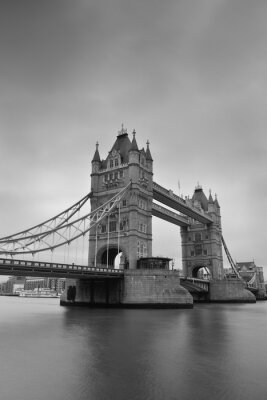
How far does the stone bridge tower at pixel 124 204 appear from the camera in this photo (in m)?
51.5

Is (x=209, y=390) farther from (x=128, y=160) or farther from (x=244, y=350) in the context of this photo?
(x=128, y=160)

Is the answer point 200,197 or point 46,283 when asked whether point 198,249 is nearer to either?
point 200,197

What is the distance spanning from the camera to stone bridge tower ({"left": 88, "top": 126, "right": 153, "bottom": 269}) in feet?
169

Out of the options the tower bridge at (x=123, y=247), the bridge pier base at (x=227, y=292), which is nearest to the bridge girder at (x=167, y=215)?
the tower bridge at (x=123, y=247)

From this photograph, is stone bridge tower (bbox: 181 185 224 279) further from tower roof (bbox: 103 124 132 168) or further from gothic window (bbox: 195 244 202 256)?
tower roof (bbox: 103 124 132 168)

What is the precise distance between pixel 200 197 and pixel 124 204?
136 feet

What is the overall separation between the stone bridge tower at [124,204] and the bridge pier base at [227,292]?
88.8 ft

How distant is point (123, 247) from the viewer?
5159 cm

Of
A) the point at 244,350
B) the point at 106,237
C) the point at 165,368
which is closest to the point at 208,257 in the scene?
→ the point at 106,237

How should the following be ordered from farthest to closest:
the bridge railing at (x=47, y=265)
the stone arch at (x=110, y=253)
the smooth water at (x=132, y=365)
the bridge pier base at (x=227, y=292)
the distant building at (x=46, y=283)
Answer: the distant building at (x=46, y=283) → the bridge pier base at (x=227, y=292) → the stone arch at (x=110, y=253) → the bridge railing at (x=47, y=265) → the smooth water at (x=132, y=365)

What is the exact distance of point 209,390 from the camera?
10.7 metres

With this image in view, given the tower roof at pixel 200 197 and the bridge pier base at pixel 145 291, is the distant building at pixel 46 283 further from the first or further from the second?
the bridge pier base at pixel 145 291

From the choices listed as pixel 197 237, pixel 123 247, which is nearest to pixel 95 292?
pixel 123 247

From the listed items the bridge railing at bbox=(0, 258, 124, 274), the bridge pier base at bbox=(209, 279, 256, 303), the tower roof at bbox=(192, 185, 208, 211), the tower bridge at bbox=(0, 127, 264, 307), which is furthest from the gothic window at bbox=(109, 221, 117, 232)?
the tower roof at bbox=(192, 185, 208, 211)
